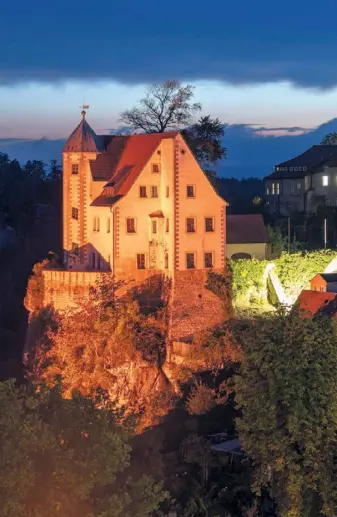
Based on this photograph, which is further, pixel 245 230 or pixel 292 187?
pixel 292 187

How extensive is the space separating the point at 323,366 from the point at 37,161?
2758 inches

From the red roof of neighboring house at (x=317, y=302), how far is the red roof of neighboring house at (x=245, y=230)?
576 cm

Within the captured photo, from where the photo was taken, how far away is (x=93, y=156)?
52.2 m

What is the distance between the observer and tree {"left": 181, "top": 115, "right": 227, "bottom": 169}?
53.5m

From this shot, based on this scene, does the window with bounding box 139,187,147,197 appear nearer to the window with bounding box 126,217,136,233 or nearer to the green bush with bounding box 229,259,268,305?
the window with bounding box 126,217,136,233

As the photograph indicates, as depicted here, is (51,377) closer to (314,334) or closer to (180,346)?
(180,346)

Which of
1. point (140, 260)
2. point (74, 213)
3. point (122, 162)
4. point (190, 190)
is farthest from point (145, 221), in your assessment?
point (74, 213)

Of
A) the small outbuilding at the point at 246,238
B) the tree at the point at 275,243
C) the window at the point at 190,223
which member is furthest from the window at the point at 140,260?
the tree at the point at 275,243

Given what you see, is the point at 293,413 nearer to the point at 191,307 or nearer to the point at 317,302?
the point at 317,302

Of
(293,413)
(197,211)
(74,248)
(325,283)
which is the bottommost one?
(293,413)

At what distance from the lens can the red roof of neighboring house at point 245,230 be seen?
54.5 meters

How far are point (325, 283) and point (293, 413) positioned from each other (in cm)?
1485

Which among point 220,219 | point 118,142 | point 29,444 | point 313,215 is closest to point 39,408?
point 29,444

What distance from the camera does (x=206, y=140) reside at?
176 ft
